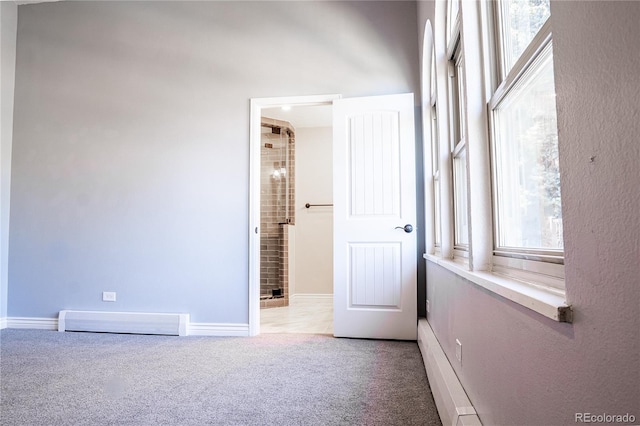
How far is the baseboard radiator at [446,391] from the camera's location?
1266 millimetres

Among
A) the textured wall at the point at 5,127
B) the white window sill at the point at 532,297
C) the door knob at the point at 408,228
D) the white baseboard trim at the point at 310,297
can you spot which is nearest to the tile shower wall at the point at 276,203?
the white baseboard trim at the point at 310,297

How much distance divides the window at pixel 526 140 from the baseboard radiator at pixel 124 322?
279 centimetres

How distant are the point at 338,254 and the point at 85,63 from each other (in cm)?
309

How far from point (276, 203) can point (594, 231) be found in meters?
4.76

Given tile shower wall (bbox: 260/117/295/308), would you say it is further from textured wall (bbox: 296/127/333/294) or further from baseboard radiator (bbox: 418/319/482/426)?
baseboard radiator (bbox: 418/319/482/426)

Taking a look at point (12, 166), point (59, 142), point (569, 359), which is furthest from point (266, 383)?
point (12, 166)

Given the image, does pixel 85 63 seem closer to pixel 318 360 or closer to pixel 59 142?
pixel 59 142

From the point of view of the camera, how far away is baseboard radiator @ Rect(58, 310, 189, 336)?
10.5ft

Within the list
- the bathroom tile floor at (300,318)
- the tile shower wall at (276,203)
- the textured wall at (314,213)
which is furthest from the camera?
the textured wall at (314,213)

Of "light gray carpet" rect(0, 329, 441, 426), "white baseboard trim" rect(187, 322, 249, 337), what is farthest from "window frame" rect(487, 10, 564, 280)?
"white baseboard trim" rect(187, 322, 249, 337)

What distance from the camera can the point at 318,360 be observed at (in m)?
2.46

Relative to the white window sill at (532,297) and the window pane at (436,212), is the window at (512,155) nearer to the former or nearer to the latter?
the white window sill at (532,297)

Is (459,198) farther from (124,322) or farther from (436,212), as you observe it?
(124,322)

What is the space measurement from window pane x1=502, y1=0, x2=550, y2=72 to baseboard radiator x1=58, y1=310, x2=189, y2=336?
304 cm
